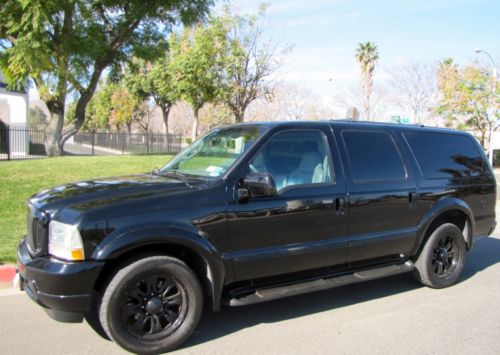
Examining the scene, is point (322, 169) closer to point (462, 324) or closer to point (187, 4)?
point (462, 324)

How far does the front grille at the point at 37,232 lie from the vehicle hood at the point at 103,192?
2.7 inches

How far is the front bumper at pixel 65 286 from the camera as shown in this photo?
3594mm

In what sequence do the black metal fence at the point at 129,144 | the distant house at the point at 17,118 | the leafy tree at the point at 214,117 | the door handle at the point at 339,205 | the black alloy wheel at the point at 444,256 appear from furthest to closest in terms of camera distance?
the leafy tree at the point at 214,117, the black metal fence at the point at 129,144, the distant house at the point at 17,118, the black alloy wheel at the point at 444,256, the door handle at the point at 339,205

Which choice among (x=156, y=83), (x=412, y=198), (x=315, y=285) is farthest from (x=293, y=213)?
(x=156, y=83)

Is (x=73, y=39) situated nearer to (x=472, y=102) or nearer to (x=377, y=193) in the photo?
(x=377, y=193)

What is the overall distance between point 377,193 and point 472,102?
108 ft

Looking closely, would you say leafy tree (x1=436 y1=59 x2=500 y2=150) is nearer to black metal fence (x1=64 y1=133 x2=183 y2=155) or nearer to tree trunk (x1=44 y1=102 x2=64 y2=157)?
black metal fence (x1=64 y1=133 x2=183 y2=155)

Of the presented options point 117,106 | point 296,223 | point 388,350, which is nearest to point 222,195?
point 296,223

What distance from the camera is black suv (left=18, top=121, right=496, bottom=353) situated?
3.74 m

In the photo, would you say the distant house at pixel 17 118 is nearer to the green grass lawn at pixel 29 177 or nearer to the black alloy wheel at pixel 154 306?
the green grass lawn at pixel 29 177

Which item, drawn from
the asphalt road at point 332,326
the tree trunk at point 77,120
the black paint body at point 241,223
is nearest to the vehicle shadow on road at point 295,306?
the asphalt road at point 332,326

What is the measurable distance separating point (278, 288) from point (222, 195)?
102cm

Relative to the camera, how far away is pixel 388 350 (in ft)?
13.3

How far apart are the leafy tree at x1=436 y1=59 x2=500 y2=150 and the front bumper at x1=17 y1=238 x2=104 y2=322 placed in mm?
34722
